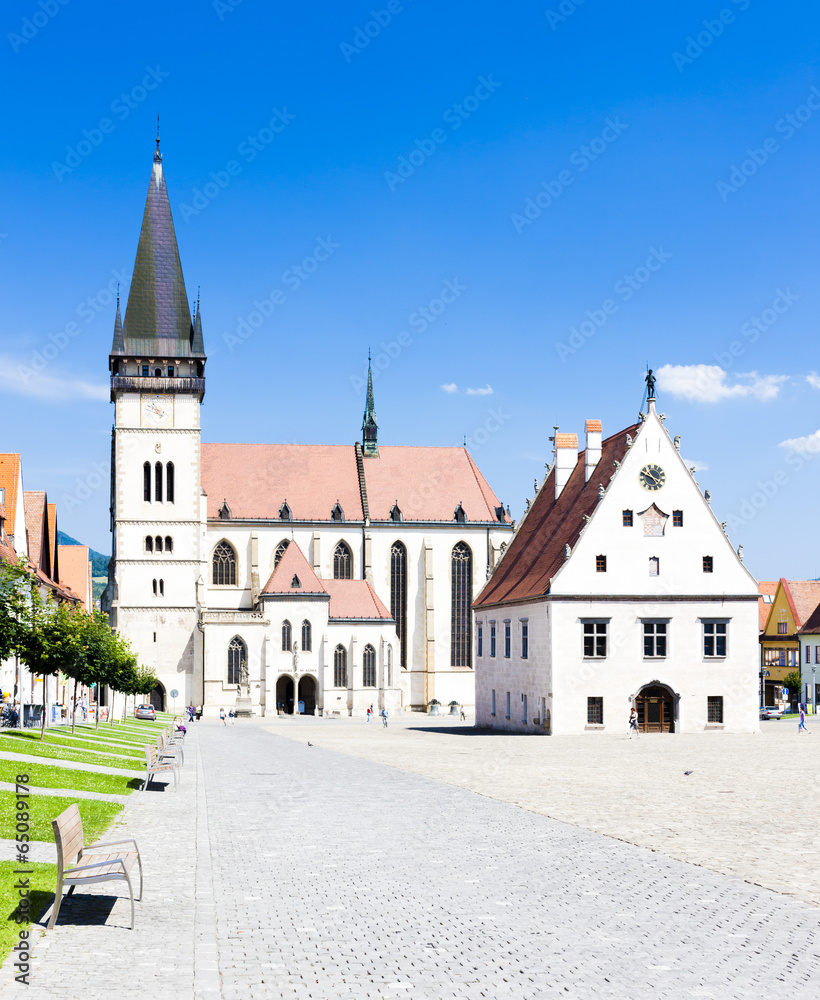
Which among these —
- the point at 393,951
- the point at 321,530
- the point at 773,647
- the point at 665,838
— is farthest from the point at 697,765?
the point at 773,647

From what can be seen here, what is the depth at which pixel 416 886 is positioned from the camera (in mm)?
13453

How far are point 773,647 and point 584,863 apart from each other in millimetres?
92570

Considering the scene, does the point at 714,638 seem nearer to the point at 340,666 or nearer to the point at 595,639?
the point at 595,639

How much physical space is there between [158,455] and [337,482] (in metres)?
16.1

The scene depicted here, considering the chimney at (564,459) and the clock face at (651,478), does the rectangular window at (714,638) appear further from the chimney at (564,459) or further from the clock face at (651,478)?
the chimney at (564,459)

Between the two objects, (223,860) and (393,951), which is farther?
(223,860)

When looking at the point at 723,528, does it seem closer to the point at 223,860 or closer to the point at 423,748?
the point at 423,748

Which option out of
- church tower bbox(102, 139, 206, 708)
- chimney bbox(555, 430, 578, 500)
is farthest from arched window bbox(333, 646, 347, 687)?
chimney bbox(555, 430, 578, 500)

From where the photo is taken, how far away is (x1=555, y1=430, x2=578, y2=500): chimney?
61.7 metres

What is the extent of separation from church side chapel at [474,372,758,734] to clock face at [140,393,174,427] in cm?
4420

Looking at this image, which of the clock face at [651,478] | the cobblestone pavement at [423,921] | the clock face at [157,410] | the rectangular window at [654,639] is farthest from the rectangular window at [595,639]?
the clock face at [157,410]

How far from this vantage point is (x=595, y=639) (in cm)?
5172

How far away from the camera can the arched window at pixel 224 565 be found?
9269cm

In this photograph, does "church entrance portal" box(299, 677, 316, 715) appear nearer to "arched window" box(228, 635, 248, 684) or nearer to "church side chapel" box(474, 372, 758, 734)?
"arched window" box(228, 635, 248, 684)
